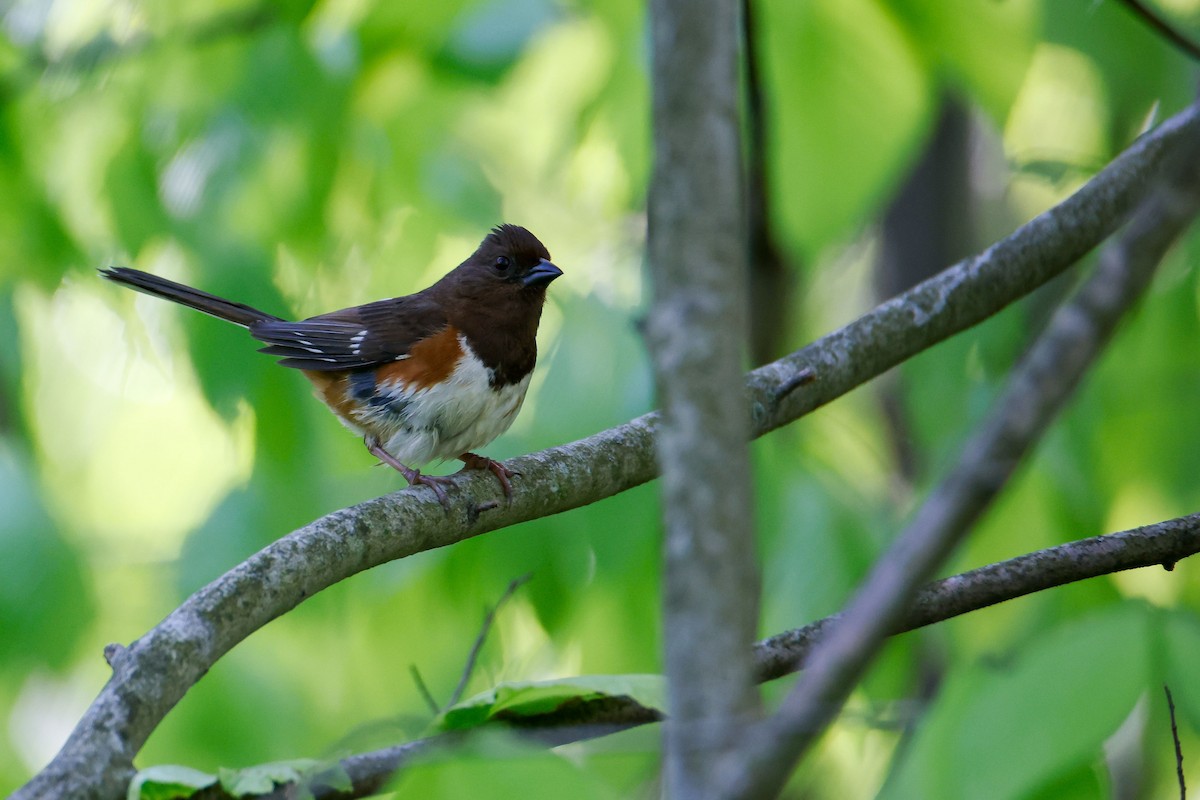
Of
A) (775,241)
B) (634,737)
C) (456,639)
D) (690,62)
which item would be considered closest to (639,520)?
(456,639)

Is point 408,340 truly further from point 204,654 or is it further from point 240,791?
point 240,791

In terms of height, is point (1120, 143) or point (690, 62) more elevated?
point (1120, 143)

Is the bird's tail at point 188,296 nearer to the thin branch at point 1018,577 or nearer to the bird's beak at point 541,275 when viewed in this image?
the bird's beak at point 541,275

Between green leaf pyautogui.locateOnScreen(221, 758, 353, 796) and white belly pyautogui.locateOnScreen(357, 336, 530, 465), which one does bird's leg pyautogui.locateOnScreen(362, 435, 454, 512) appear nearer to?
white belly pyautogui.locateOnScreen(357, 336, 530, 465)

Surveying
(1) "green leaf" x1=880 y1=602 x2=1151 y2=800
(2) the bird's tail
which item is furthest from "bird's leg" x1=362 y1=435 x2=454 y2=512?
(1) "green leaf" x1=880 y1=602 x2=1151 y2=800

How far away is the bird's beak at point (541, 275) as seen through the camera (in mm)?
4121

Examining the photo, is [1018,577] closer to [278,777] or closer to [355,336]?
[278,777]

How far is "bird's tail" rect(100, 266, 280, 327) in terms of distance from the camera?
153 inches

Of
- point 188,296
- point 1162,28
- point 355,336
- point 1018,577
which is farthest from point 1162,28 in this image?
point 188,296

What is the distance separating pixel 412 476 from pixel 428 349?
1.88 ft

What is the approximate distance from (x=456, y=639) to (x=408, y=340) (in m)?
1.07

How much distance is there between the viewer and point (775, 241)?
12.6 ft

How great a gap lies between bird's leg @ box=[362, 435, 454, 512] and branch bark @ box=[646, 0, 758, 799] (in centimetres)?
154

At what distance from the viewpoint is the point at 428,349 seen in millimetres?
3918
